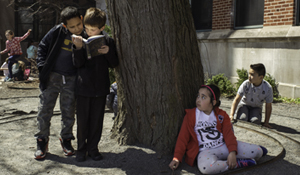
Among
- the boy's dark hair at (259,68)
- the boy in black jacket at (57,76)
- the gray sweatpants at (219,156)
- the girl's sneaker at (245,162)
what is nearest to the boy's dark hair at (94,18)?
the boy in black jacket at (57,76)

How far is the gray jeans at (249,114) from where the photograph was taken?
5324 mm

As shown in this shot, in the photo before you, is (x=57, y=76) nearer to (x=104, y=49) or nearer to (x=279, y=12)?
(x=104, y=49)

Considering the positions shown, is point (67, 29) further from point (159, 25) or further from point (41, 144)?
point (41, 144)

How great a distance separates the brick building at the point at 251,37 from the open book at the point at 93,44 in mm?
5694

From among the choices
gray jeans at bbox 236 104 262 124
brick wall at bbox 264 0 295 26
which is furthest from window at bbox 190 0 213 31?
gray jeans at bbox 236 104 262 124

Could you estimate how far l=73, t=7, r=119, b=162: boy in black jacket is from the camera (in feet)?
10.8

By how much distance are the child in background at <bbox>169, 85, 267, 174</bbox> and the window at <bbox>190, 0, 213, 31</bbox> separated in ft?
25.3

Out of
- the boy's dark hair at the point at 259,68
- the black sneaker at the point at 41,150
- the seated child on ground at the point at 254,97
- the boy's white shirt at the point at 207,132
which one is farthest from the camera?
the seated child on ground at the point at 254,97

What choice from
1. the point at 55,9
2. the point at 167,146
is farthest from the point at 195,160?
the point at 55,9

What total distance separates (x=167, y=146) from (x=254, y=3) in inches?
270

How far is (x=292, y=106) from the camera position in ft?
23.8

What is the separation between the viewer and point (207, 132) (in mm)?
3445

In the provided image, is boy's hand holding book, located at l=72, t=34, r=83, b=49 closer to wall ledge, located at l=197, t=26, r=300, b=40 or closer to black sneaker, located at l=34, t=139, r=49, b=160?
black sneaker, located at l=34, t=139, r=49, b=160

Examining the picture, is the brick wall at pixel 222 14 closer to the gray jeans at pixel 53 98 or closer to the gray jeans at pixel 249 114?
the gray jeans at pixel 249 114
